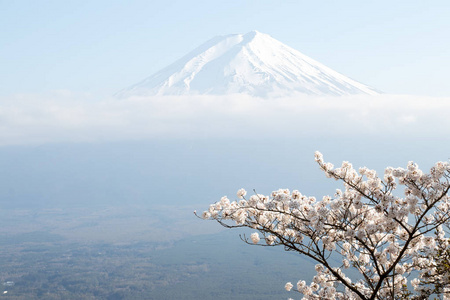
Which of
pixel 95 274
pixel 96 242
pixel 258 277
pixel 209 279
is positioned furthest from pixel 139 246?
pixel 258 277

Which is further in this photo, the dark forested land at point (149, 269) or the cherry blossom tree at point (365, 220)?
the dark forested land at point (149, 269)

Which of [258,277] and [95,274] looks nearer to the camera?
[258,277]

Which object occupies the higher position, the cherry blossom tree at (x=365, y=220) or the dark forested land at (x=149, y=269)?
the cherry blossom tree at (x=365, y=220)

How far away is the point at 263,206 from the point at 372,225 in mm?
1665

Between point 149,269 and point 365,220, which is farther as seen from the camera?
point 149,269

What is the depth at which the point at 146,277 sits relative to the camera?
126 meters

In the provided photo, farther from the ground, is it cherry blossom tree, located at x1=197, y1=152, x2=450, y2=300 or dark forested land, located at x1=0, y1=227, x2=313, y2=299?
cherry blossom tree, located at x1=197, y1=152, x2=450, y2=300

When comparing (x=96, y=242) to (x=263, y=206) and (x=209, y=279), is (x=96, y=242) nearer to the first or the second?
(x=209, y=279)

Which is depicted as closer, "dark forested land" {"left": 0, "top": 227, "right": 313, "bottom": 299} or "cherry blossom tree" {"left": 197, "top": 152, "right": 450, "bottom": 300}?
"cherry blossom tree" {"left": 197, "top": 152, "right": 450, "bottom": 300}

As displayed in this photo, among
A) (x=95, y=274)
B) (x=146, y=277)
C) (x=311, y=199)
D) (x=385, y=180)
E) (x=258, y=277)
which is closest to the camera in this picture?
(x=385, y=180)

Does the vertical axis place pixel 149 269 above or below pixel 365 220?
below

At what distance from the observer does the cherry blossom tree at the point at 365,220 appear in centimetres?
520

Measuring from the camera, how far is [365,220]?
5.84 m

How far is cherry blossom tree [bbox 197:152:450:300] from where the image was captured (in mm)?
5195
